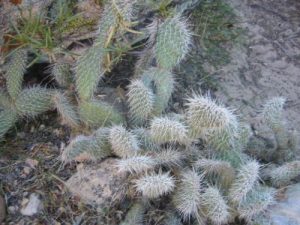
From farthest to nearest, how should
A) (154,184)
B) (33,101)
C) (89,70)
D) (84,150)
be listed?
(33,101)
(89,70)
(84,150)
(154,184)

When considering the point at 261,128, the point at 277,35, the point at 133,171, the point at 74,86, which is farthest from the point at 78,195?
the point at 277,35

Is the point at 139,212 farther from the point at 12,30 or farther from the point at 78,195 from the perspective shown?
the point at 12,30

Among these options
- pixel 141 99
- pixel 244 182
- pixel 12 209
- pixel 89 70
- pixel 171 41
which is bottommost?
pixel 12 209

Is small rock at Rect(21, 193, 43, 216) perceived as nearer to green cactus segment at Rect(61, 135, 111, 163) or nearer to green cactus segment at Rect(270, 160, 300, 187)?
green cactus segment at Rect(61, 135, 111, 163)

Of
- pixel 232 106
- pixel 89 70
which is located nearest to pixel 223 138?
pixel 232 106

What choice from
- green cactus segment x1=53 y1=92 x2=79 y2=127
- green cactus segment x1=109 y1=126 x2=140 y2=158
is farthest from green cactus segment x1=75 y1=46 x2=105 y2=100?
green cactus segment x1=109 y1=126 x2=140 y2=158

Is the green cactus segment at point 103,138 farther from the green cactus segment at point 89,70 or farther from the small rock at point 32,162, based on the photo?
the small rock at point 32,162

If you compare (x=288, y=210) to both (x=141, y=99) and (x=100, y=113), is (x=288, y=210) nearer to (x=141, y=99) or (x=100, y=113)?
(x=141, y=99)
